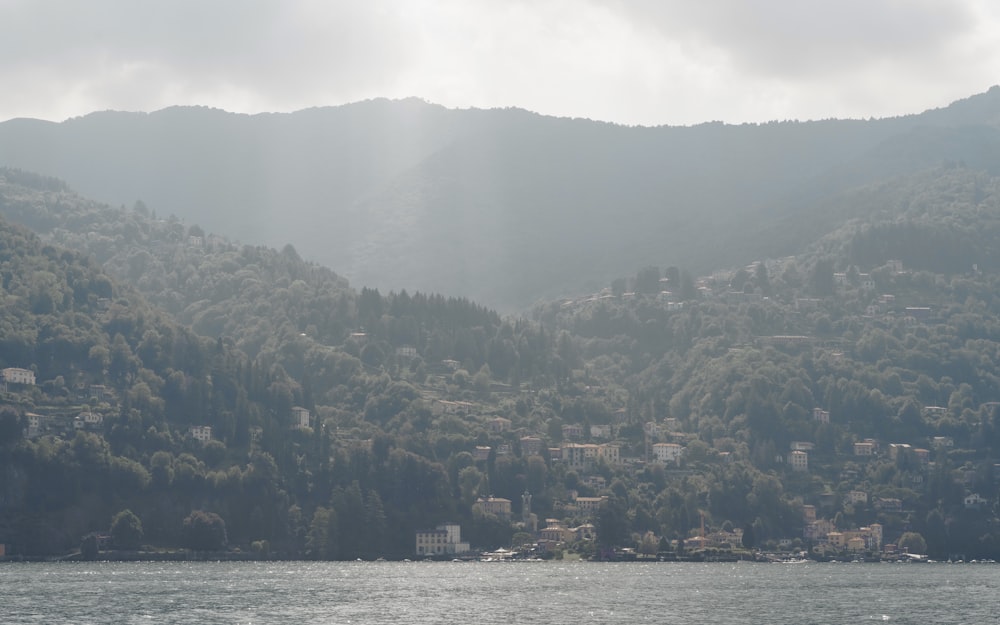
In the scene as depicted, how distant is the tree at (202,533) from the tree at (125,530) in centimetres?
622

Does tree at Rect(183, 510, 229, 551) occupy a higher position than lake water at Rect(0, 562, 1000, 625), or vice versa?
tree at Rect(183, 510, 229, 551)

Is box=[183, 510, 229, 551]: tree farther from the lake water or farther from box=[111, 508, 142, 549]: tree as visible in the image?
box=[111, 508, 142, 549]: tree

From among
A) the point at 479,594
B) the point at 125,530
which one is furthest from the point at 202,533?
the point at 479,594

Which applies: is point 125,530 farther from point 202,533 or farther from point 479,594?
point 479,594

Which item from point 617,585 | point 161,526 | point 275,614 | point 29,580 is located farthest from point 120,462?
point 275,614

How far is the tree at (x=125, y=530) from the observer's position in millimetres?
190375

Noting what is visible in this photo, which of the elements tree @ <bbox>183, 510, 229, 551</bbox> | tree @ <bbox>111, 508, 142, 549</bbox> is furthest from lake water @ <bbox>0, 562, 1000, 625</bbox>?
tree @ <bbox>111, 508, 142, 549</bbox>

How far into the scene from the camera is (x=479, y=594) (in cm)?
14612

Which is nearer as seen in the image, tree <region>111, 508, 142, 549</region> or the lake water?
the lake water

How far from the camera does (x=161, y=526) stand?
197m

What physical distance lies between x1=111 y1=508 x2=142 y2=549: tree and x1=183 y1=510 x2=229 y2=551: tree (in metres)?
6.22

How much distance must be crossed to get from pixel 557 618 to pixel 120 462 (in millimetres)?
89663

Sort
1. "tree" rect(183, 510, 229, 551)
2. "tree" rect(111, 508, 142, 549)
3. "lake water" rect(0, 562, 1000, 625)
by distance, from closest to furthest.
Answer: "lake water" rect(0, 562, 1000, 625) → "tree" rect(111, 508, 142, 549) → "tree" rect(183, 510, 229, 551)

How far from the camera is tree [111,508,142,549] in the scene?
19038 centimetres
